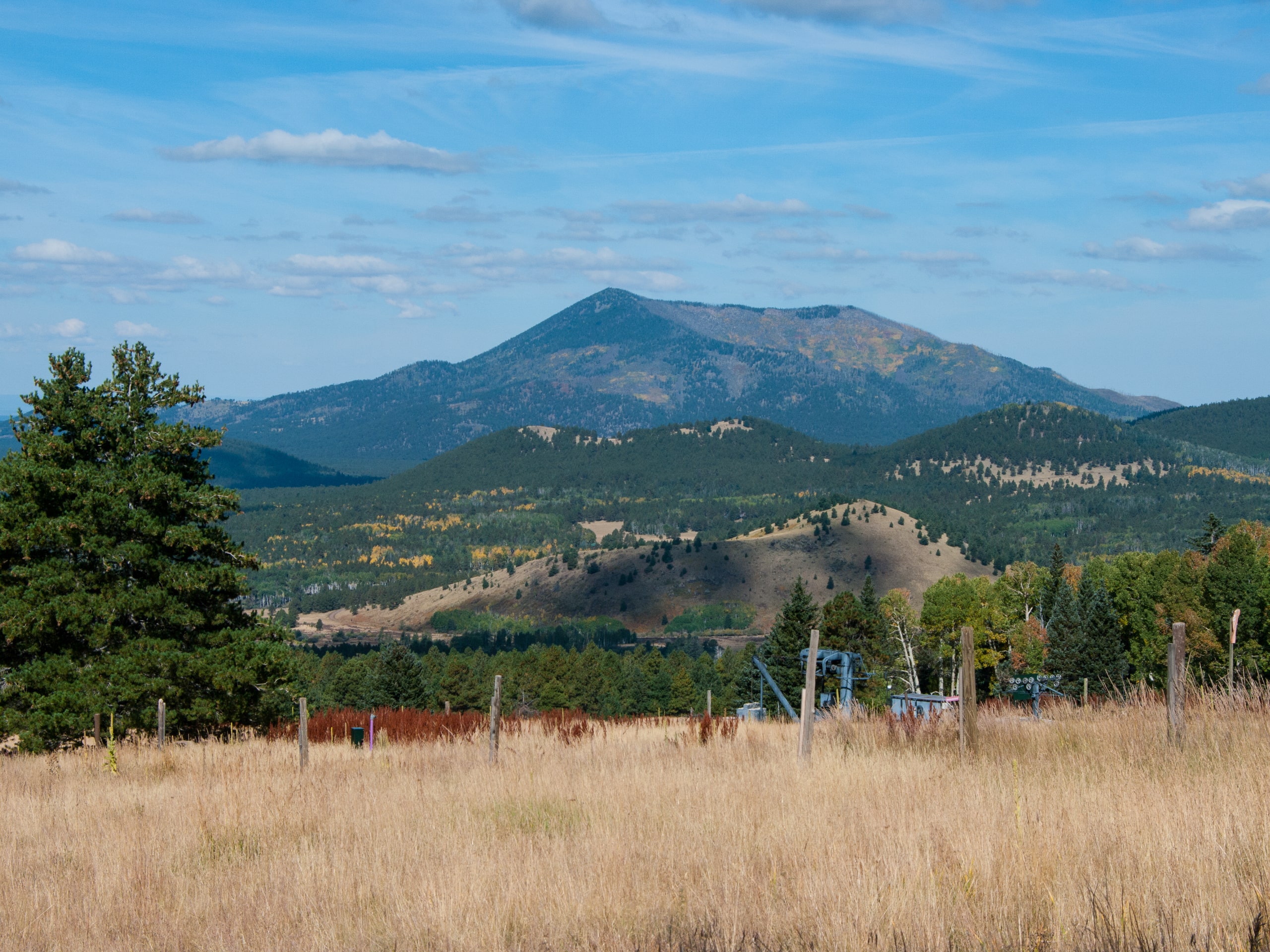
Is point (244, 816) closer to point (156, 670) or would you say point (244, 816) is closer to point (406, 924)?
point (406, 924)

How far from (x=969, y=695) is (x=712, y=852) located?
4.37 metres

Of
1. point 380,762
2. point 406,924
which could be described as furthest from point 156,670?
point 406,924

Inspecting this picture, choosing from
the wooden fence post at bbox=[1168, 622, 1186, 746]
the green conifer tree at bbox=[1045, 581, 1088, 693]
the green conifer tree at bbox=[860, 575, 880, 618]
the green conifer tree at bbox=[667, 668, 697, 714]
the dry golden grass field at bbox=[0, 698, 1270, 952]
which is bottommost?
the green conifer tree at bbox=[667, 668, 697, 714]

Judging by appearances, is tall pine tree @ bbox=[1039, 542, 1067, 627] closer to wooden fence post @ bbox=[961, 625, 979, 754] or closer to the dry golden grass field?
wooden fence post @ bbox=[961, 625, 979, 754]

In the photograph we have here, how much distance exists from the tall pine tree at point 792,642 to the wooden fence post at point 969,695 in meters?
57.8

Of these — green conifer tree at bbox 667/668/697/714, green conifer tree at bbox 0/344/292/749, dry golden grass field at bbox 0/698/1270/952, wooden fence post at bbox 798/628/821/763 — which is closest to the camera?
dry golden grass field at bbox 0/698/1270/952

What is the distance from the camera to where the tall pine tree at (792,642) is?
7138cm

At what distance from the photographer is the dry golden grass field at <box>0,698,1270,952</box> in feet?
20.6

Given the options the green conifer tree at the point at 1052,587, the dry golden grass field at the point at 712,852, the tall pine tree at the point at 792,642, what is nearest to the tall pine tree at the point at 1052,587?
the green conifer tree at the point at 1052,587

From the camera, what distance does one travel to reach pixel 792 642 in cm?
7388

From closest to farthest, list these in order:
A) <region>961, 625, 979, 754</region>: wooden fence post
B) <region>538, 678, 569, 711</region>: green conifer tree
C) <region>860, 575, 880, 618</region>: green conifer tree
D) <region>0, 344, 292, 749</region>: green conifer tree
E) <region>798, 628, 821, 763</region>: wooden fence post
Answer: <region>961, 625, 979, 754</region>: wooden fence post, <region>798, 628, 821, 763</region>: wooden fence post, <region>0, 344, 292, 749</region>: green conifer tree, <region>860, 575, 880, 618</region>: green conifer tree, <region>538, 678, 569, 711</region>: green conifer tree

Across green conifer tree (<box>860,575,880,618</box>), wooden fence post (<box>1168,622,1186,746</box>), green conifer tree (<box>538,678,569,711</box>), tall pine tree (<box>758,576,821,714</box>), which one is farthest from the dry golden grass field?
green conifer tree (<box>538,678,569,711</box>)

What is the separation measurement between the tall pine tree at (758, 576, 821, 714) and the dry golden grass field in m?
58.5

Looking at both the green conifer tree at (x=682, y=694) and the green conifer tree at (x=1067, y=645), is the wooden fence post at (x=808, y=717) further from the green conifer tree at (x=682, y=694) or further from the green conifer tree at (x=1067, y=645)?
the green conifer tree at (x=682, y=694)
